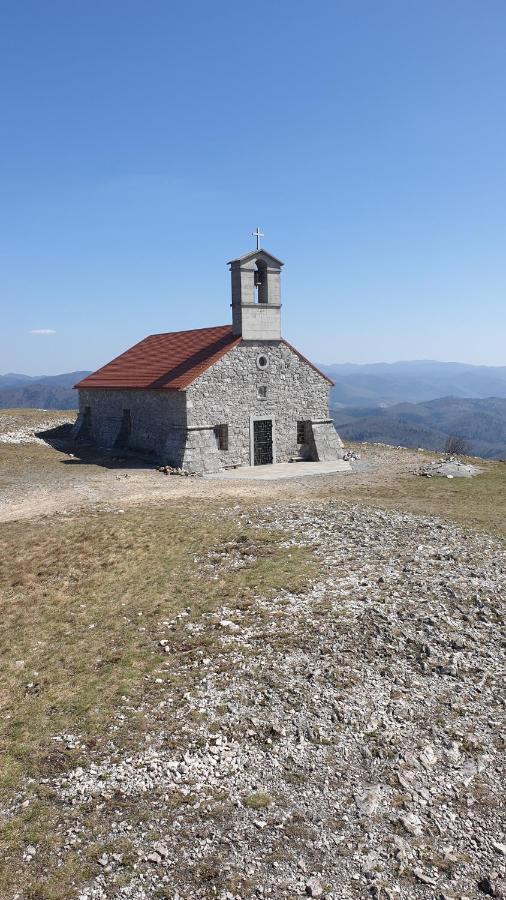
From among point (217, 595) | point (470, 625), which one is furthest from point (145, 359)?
point (470, 625)

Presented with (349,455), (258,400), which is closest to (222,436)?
(258,400)

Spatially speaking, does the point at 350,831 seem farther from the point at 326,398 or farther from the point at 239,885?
the point at 326,398

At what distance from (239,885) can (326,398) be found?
31.6m

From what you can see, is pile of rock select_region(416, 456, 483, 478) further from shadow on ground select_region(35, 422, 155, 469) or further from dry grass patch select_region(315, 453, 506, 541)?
shadow on ground select_region(35, 422, 155, 469)

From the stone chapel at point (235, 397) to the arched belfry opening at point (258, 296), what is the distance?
0.06m

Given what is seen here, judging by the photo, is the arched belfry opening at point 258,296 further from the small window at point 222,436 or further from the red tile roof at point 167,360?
the small window at point 222,436

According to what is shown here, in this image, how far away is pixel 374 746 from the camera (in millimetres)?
9039

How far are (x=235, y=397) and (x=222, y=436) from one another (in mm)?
2276

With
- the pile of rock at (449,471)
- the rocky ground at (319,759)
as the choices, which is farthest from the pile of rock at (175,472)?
the rocky ground at (319,759)

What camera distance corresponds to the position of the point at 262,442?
34406mm

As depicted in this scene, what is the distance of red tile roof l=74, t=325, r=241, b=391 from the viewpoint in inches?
1272

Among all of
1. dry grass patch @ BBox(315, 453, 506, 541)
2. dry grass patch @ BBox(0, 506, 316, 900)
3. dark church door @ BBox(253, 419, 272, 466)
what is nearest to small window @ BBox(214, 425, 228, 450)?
dark church door @ BBox(253, 419, 272, 466)

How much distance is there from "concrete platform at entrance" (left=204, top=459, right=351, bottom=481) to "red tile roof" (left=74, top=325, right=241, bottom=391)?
527cm

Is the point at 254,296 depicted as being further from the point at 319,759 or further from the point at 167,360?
the point at 319,759
